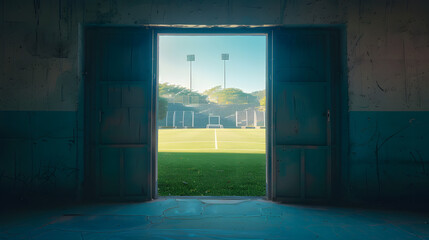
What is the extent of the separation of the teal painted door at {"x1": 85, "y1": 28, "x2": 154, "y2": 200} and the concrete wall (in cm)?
20

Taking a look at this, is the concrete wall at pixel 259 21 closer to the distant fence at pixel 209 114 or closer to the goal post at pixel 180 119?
the distant fence at pixel 209 114

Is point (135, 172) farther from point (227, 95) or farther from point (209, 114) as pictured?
point (227, 95)

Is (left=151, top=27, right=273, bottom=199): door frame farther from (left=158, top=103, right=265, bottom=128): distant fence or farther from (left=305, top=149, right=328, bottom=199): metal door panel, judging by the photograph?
(left=158, top=103, right=265, bottom=128): distant fence

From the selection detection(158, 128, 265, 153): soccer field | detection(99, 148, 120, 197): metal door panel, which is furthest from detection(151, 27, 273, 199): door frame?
detection(158, 128, 265, 153): soccer field

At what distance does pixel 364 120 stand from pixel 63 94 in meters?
4.34

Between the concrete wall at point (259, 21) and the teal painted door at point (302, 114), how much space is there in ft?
0.88

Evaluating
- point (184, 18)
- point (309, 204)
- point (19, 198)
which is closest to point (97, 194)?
point (19, 198)

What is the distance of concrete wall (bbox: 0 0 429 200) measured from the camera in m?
3.14

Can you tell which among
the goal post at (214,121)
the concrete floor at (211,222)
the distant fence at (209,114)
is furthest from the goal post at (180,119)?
the concrete floor at (211,222)

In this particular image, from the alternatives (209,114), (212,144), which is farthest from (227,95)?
(212,144)

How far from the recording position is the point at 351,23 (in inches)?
125

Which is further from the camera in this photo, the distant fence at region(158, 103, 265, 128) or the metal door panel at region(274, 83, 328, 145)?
the distant fence at region(158, 103, 265, 128)

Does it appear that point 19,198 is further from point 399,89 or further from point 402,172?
point 399,89

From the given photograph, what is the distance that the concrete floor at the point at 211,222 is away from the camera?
2303mm
